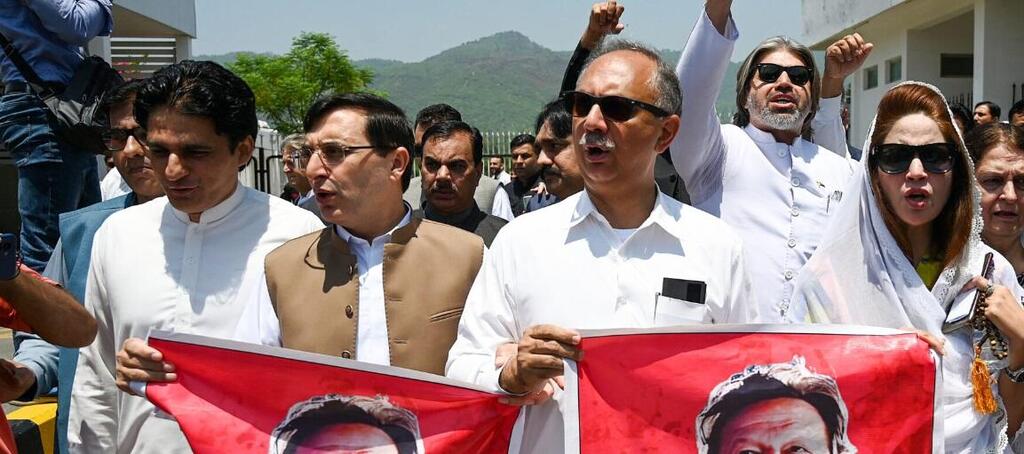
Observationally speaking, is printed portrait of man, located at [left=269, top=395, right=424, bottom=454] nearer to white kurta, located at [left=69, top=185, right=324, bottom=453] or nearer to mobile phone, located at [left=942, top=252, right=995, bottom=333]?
white kurta, located at [left=69, top=185, right=324, bottom=453]

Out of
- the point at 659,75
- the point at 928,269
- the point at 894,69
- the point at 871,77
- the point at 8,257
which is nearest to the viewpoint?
the point at 8,257

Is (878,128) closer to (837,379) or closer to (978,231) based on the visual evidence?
(978,231)

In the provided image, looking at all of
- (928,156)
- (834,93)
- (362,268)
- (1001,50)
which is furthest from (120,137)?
(1001,50)

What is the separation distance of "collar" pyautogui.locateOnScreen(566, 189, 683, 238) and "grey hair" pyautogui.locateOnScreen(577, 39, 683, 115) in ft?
0.86

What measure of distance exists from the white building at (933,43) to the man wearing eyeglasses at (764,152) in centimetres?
1739

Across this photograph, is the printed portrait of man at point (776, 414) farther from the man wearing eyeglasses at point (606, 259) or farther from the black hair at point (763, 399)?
the man wearing eyeglasses at point (606, 259)

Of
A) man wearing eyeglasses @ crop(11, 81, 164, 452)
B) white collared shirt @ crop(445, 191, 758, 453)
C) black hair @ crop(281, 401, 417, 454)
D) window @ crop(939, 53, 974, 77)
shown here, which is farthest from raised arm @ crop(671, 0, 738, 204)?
window @ crop(939, 53, 974, 77)

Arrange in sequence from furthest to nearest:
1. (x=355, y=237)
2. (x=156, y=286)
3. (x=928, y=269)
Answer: (x=156, y=286) < (x=355, y=237) < (x=928, y=269)

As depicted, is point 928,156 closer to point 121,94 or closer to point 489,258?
point 489,258

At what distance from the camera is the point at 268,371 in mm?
2857

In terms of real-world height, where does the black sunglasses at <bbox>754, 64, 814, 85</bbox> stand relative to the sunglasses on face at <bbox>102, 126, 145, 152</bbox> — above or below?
above

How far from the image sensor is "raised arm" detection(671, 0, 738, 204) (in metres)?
3.81

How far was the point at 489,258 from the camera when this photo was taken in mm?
2879

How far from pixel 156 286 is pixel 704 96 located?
2.14 meters
